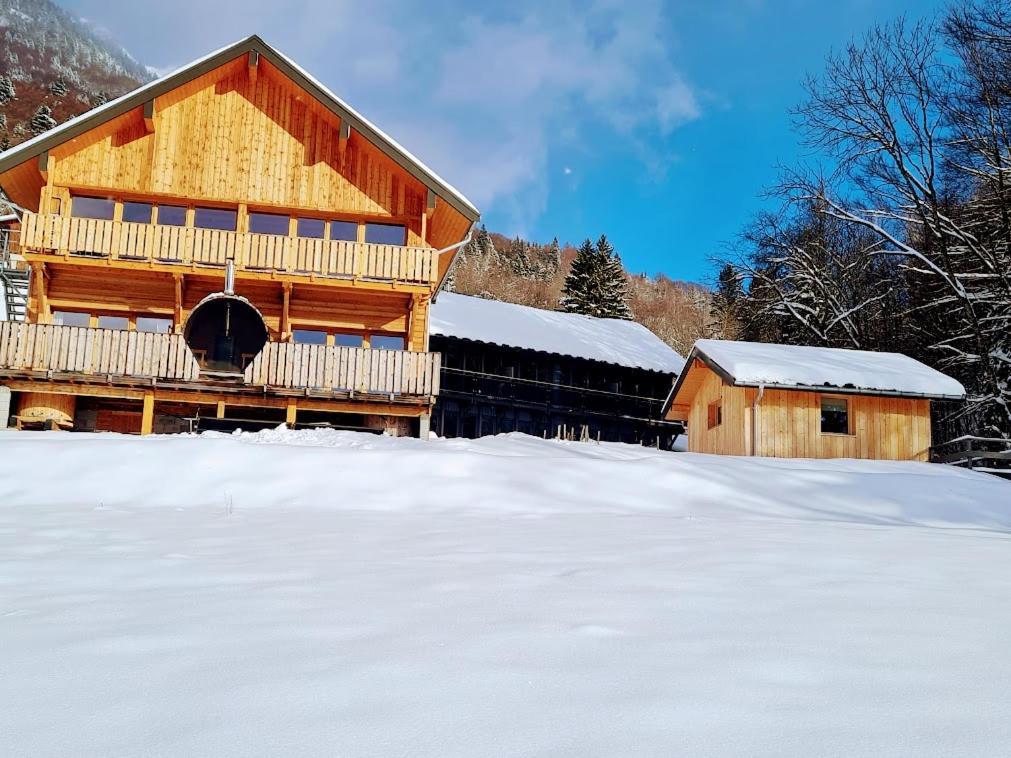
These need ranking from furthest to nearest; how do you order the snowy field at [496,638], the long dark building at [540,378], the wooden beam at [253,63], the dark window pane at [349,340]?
1. the long dark building at [540,378]
2. the dark window pane at [349,340]
3. the wooden beam at [253,63]
4. the snowy field at [496,638]

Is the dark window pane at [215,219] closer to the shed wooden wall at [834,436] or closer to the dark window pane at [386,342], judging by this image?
the dark window pane at [386,342]

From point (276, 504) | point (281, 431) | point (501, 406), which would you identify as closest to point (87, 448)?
point (276, 504)

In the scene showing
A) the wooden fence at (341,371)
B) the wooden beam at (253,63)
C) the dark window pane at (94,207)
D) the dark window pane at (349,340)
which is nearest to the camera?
the wooden fence at (341,371)

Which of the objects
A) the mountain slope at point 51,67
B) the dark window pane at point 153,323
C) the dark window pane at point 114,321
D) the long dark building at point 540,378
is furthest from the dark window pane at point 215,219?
the mountain slope at point 51,67

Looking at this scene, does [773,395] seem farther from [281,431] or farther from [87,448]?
[87,448]

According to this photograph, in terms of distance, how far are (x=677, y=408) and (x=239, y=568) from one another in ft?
78.1

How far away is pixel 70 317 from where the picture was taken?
1848 centimetres

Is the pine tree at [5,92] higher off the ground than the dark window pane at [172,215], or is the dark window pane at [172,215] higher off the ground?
the pine tree at [5,92]

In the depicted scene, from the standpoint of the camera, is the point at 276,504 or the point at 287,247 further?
the point at 287,247

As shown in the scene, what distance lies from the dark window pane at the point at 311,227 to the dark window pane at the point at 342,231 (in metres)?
0.26

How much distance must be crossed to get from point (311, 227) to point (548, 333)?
14.1 meters

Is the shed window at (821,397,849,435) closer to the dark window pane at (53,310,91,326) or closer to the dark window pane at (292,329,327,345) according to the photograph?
the dark window pane at (292,329,327,345)

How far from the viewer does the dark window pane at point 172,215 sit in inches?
725

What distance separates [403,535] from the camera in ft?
18.3
